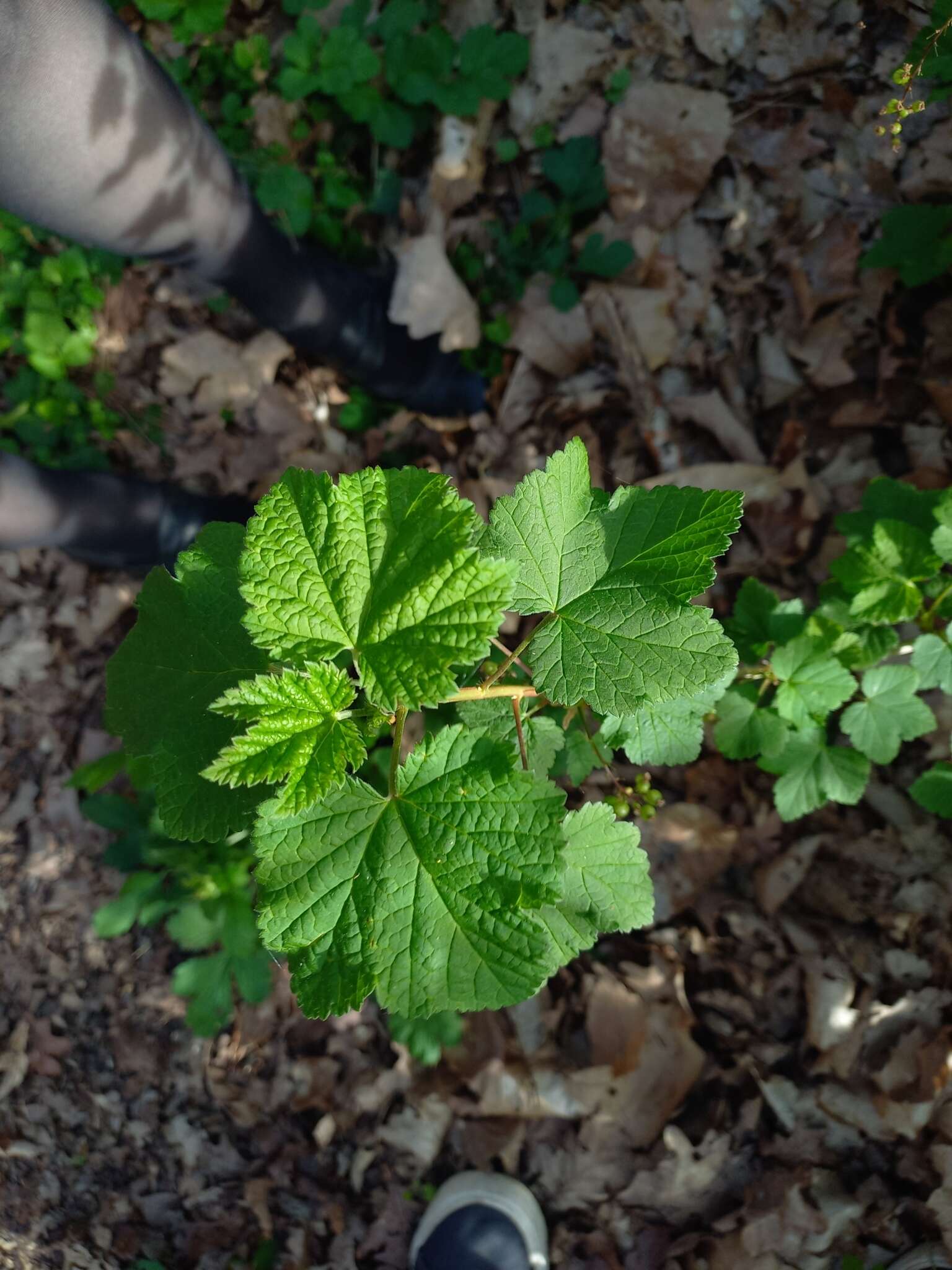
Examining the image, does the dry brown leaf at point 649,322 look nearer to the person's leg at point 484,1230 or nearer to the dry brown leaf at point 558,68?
the dry brown leaf at point 558,68

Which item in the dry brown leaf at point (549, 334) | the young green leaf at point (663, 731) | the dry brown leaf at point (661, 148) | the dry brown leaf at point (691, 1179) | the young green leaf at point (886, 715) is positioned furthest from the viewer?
the dry brown leaf at point (549, 334)

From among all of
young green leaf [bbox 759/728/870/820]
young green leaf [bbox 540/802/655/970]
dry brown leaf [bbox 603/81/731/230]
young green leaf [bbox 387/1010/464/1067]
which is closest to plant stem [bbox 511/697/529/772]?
young green leaf [bbox 540/802/655/970]

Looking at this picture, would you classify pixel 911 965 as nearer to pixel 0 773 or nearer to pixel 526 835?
pixel 526 835

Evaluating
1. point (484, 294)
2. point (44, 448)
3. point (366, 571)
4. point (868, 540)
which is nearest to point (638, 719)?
point (366, 571)

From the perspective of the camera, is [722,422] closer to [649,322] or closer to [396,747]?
[649,322]

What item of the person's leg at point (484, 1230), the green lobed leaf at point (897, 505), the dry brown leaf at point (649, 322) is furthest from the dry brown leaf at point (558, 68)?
the person's leg at point (484, 1230)

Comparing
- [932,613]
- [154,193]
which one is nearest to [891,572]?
[932,613]

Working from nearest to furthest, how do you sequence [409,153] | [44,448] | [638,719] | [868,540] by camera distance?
[638,719], [868,540], [409,153], [44,448]
